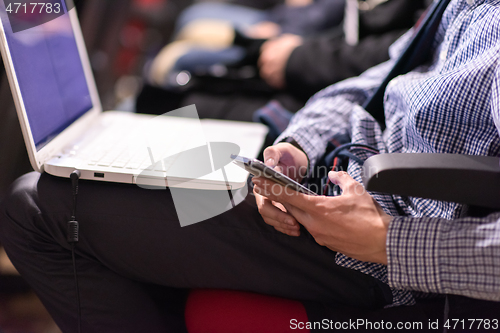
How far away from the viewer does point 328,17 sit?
170 centimetres

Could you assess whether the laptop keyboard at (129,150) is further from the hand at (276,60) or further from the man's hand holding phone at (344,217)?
the hand at (276,60)

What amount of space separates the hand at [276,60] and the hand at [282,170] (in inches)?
24.5

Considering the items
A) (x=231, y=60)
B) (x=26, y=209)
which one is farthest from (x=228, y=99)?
(x=26, y=209)

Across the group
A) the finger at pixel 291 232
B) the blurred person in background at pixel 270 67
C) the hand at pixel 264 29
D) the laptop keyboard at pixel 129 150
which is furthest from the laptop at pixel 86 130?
the hand at pixel 264 29

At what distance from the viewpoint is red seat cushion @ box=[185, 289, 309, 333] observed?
0.62 m

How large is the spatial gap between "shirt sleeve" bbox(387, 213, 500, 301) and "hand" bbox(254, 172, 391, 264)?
2 centimetres

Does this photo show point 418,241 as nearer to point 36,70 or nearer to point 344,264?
point 344,264

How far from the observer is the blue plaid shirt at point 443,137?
465 mm

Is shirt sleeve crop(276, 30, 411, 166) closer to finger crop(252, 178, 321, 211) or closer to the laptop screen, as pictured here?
finger crop(252, 178, 321, 211)

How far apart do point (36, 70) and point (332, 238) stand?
0.63 m

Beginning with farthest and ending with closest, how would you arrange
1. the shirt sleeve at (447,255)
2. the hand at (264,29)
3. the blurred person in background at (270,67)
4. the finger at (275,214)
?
the hand at (264,29) → the blurred person in background at (270,67) → the finger at (275,214) → the shirt sleeve at (447,255)

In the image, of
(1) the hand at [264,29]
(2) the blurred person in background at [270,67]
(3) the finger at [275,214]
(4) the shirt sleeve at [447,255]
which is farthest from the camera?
(1) the hand at [264,29]

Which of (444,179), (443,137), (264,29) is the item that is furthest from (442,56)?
(264,29)

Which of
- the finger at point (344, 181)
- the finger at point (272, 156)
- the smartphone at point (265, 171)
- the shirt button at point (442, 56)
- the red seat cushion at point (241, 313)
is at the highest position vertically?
the shirt button at point (442, 56)
